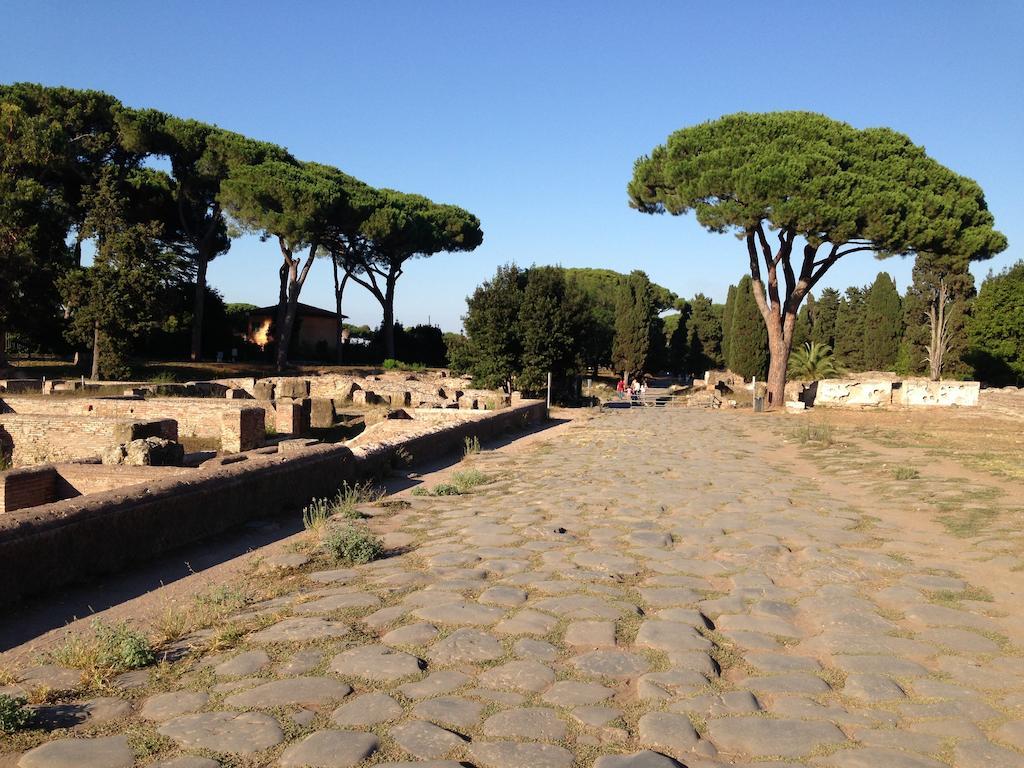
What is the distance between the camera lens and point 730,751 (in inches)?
97.0

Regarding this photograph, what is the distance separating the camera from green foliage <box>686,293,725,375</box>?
5934 centimetres

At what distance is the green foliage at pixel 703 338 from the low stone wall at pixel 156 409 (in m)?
46.6

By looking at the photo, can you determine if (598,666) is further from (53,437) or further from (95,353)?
(95,353)

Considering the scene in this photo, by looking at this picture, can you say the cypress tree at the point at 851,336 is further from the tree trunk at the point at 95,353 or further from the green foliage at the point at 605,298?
the tree trunk at the point at 95,353

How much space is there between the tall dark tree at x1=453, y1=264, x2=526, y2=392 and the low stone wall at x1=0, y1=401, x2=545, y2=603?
50.6 ft

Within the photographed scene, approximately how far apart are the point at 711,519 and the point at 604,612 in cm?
273

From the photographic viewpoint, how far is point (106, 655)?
10.1 ft

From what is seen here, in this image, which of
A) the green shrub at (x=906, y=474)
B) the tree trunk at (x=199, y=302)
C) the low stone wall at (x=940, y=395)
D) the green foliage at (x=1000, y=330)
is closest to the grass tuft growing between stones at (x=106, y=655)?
the green shrub at (x=906, y=474)

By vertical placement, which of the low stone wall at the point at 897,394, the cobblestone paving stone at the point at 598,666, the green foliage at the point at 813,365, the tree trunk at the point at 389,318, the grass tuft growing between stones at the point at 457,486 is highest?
the tree trunk at the point at 389,318

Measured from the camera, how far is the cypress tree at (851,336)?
49906mm

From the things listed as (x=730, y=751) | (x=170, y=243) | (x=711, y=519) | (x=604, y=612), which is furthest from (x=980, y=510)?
(x=170, y=243)

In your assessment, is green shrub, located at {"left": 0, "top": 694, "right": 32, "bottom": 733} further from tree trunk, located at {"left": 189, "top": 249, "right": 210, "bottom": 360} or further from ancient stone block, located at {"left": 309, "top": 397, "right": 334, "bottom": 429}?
tree trunk, located at {"left": 189, "top": 249, "right": 210, "bottom": 360}

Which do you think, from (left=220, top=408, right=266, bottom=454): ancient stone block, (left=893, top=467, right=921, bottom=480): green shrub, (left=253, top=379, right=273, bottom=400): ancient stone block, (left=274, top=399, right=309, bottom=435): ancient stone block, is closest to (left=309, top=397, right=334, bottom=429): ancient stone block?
(left=274, top=399, right=309, bottom=435): ancient stone block

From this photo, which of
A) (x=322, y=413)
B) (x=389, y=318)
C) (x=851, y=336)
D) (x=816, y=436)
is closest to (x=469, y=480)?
(x=816, y=436)
